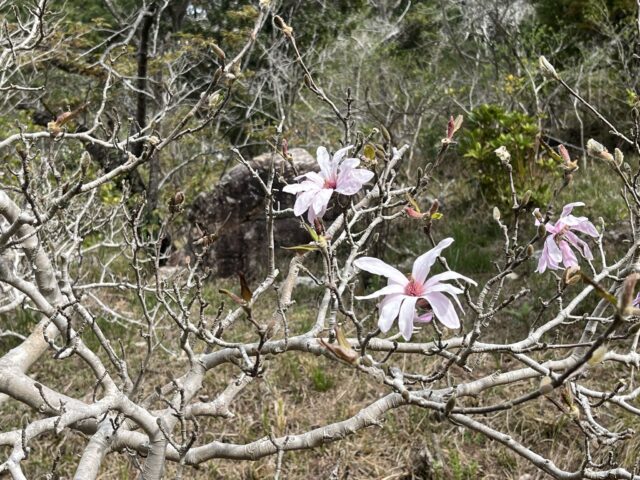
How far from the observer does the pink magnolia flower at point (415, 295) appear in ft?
3.29

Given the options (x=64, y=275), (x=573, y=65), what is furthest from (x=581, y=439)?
(x=573, y=65)

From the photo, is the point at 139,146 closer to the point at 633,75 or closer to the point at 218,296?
the point at 218,296

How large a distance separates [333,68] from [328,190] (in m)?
9.66

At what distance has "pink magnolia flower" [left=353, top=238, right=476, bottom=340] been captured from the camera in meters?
1.00

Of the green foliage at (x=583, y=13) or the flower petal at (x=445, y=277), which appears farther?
the green foliage at (x=583, y=13)

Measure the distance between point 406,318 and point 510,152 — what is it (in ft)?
14.6

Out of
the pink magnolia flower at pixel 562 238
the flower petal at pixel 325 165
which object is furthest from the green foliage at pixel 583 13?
the flower petal at pixel 325 165

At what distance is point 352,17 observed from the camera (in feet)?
40.7

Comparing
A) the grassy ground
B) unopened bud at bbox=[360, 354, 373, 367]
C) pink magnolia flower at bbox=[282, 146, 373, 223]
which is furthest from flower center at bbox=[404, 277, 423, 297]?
the grassy ground

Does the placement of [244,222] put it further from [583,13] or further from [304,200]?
[583,13]

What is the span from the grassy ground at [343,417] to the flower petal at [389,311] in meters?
1.31

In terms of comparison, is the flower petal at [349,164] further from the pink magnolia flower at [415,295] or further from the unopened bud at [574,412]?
the unopened bud at [574,412]

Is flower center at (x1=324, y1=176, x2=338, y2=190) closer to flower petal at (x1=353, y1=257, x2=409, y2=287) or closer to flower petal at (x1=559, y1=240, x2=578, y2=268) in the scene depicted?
flower petal at (x1=353, y1=257, x2=409, y2=287)

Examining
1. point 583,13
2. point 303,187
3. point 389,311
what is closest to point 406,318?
point 389,311
